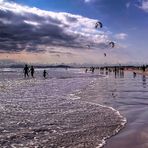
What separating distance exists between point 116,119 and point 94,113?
7.14 ft

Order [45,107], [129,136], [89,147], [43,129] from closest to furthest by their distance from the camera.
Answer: [89,147] < [129,136] < [43,129] < [45,107]

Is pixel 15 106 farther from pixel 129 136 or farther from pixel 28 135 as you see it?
pixel 129 136

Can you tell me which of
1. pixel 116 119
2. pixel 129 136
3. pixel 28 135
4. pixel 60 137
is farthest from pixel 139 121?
pixel 28 135

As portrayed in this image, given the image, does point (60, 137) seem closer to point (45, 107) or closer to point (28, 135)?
point (28, 135)

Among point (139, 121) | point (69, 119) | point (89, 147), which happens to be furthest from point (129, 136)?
point (69, 119)

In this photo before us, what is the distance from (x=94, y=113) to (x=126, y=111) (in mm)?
2001

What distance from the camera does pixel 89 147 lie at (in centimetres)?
1066

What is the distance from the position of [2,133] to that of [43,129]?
1713mm

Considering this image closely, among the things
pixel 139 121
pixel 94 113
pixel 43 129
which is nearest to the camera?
pixel 43 129

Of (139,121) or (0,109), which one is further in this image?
(0,109)

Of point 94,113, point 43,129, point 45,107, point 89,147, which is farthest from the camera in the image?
point 45,107

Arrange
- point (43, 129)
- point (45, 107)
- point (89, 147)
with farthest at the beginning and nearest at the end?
1. point (45, 107)
2. point (43, 129)
3. point (89, 147)

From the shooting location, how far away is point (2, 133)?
1248 cm

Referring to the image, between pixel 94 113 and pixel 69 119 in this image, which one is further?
pixel 94 113
